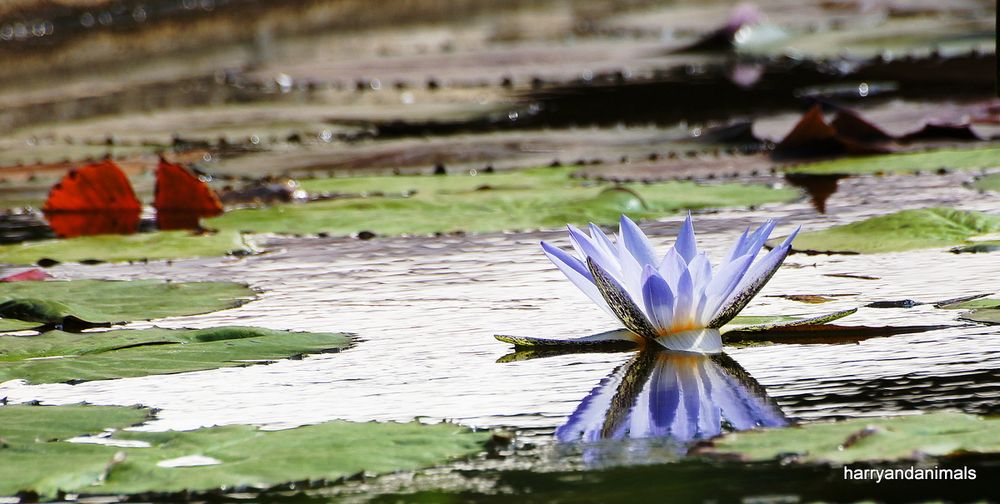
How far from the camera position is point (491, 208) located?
3244mm

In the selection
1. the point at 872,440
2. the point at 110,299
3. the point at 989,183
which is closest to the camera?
the point at 872,440

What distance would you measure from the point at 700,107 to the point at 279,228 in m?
2.74

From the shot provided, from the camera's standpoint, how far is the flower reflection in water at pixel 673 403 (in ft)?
4.87

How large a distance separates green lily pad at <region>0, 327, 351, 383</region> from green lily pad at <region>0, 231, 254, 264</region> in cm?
83

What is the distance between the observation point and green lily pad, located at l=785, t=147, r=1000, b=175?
3506 mm

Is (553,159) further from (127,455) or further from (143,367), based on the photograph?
(127,455)

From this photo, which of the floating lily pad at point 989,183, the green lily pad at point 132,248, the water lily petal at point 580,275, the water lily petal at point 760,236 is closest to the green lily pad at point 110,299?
the green lily pad at point 132,248

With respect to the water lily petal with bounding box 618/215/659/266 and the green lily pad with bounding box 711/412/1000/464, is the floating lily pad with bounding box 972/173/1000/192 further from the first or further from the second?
the green lily pad with bounding box 711/412/1000/464

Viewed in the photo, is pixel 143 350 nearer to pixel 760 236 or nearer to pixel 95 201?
pixel 760 236

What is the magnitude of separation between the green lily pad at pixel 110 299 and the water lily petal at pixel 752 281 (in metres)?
0.76

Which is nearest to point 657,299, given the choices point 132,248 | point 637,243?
point 637,243

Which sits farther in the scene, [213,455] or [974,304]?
[974,304]

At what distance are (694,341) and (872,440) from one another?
519mm

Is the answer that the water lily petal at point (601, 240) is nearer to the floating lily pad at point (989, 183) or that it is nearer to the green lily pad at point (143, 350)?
the green lily pad at point (143, 350)
